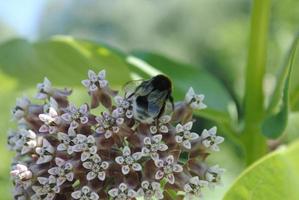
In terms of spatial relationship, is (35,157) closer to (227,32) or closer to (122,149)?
(122,149)

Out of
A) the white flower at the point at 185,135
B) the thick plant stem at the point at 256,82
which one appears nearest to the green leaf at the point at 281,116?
the thick plant stem at the point at 256,82

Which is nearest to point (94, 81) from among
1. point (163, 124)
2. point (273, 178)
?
point (163, 124)

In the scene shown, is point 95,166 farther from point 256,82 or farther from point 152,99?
point 256,82

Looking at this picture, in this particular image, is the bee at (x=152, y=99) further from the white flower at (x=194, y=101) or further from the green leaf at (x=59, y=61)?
the green leaf at (x=59, y=61)

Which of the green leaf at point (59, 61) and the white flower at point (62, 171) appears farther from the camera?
the green leaf at point (59, 61)

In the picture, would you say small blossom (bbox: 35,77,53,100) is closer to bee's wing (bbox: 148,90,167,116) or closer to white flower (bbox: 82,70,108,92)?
white flower (bbox: 82,70,108,92)

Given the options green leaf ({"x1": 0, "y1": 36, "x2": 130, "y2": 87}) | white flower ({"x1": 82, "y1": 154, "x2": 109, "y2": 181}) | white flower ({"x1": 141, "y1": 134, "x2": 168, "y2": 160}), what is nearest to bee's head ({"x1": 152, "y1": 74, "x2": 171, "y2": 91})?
white flower ({"x1": 141, "y1": 134, "x2": 168, "y2": 160})

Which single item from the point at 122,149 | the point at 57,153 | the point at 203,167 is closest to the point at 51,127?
the point at 57,153
